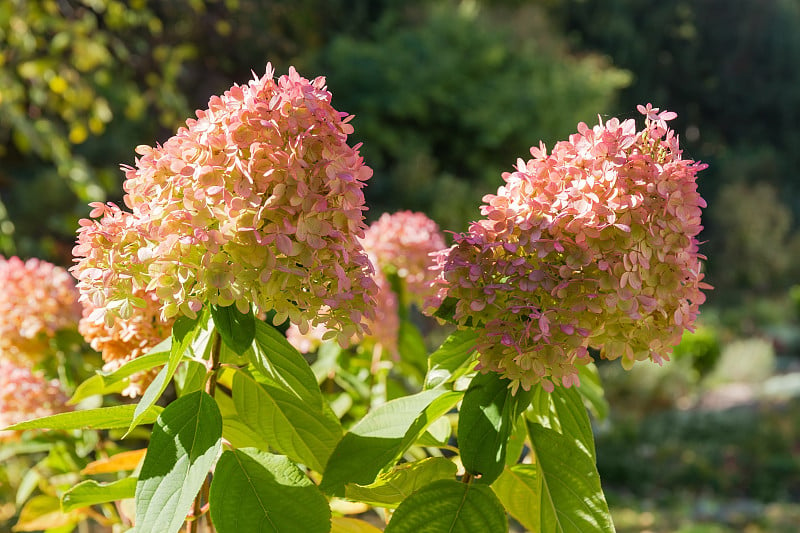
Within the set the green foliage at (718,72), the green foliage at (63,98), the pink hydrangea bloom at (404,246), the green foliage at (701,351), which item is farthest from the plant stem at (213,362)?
the green foliage at (718,72)

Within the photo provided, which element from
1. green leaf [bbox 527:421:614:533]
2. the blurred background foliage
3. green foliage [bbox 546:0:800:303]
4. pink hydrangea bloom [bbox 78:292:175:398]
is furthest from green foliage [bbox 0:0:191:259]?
green foliage [bbox 546:0:800:303]

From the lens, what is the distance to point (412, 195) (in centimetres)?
755

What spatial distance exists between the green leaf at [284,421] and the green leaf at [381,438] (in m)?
0.03

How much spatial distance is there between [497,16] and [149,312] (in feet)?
32.2

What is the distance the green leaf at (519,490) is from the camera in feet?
2.18

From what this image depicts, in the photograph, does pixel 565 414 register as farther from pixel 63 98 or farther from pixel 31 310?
pixel 63 98

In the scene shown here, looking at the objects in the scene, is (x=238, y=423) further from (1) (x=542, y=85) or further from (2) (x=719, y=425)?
(1) (x=542, y=85)

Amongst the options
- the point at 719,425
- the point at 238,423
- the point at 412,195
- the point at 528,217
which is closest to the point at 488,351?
the point at 528,217

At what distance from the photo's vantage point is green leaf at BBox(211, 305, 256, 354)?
1.75ft

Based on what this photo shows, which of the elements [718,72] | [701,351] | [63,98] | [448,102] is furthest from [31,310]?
[718,72]

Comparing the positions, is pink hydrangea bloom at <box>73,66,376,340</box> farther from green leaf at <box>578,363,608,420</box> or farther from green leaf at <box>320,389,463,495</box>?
green leaf at <box>578,363,608,420</box>

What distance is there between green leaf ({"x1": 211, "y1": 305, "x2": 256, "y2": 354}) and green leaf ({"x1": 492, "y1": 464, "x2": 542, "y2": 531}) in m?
0.26

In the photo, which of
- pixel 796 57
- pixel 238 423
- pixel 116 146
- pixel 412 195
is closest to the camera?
pixel 238 423

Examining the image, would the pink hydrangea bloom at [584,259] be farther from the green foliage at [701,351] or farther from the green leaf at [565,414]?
the green foliage at [701,351]
